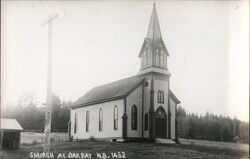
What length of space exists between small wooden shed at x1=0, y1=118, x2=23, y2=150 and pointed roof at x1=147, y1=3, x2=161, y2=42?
478cm

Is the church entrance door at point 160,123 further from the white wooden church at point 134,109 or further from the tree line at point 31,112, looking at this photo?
the tree line at point 31,112

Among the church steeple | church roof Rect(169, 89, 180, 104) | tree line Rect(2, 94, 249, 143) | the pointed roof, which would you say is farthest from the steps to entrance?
the pointed roof

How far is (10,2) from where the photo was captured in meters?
12.1

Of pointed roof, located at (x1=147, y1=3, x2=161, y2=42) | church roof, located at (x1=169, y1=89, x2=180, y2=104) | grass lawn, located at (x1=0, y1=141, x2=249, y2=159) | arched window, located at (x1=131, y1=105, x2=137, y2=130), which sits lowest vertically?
grass lawn, located at (x1=0, y1=141, x2=249, y2=159)

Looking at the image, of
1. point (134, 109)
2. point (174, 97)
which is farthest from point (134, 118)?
point (174, 97)

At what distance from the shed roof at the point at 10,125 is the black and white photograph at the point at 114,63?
0.10 ft

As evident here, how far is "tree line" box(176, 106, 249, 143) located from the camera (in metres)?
13.1

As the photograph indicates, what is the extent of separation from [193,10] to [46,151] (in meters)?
5.62

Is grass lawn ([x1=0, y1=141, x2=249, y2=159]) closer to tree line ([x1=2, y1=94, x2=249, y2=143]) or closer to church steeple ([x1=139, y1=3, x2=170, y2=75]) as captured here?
tree line ([x1=2, y1=94, x2=249, y2=143])

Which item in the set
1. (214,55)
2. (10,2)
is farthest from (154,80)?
(10,2)

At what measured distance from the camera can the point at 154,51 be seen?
14820 mm

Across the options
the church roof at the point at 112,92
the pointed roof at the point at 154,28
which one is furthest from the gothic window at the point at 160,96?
the pointed roof at the point at 154,28

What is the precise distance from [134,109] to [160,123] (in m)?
1.09

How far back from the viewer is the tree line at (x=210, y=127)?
13.1m
